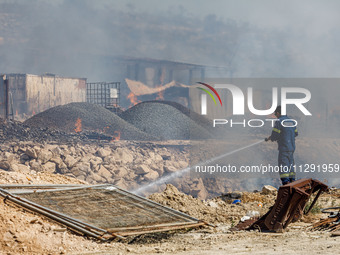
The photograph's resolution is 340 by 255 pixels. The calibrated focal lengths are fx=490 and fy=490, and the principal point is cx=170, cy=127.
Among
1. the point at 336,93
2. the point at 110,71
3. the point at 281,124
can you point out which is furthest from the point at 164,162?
the point at 110,71

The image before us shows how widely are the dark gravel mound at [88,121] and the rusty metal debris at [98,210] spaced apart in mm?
14371

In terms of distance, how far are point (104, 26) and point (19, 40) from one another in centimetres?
711

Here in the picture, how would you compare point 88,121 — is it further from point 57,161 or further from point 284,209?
point 284,209

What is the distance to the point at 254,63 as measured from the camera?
128 feet

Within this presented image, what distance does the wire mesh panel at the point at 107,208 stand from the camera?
6.00 m

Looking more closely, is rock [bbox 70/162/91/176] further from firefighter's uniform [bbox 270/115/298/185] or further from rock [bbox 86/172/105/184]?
firefighter's uniform [bbox 270/115/298/185]

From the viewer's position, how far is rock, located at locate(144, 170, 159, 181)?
16.2 metres

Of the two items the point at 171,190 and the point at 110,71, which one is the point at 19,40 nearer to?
the point at 110,71

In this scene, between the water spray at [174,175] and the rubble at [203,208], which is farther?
the water spray at [174,175]

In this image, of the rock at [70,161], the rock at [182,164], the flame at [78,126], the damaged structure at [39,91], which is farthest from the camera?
the damaged structure at [39,91]

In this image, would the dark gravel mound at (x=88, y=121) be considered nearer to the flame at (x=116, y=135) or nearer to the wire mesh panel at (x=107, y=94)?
the flame at (x=116, y=135)

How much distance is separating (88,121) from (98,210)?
52.0ft

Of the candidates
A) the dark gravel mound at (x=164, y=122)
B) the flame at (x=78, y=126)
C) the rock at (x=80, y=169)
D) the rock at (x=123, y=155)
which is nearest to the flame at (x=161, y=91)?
the dark gravel mound at (x=164, y=122)

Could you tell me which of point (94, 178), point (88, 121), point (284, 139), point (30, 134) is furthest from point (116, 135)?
point (284, 139)
